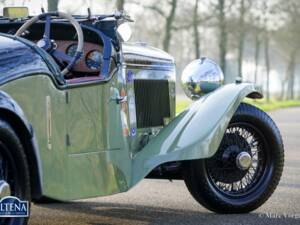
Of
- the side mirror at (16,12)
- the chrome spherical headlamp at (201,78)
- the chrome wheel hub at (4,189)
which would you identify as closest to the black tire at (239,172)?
the chrome spherical headlamp at (201,78)

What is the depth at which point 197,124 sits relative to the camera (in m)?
5.32

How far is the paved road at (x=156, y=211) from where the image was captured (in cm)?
516

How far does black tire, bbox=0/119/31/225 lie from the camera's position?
11.7 feet

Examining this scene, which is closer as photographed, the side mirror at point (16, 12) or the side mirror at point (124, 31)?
the side mirror at point (124, 31)

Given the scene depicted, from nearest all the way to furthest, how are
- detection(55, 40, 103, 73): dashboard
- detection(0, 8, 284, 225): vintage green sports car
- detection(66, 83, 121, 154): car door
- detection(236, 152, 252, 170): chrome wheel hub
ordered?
detection(0, 8, 284, 225): vintage green sports car
detection(66, 83, 121, 154): car door
detection(55, 40, 103, 73): dashboard
detection(236, 152, 252, 170): chrome wheel hub

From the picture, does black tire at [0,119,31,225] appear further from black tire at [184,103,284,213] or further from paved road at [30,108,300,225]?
black tire at [184,103,284,213]

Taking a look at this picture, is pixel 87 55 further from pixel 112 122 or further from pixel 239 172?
pixel 239 172

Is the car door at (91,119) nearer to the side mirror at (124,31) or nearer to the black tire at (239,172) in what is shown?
the side mirror at (124,31)

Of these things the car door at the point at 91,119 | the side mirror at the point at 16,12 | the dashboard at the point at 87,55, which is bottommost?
the car door at the point at 91,119

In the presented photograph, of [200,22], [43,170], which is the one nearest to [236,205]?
[43,170]

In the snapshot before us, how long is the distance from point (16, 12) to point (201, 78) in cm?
173

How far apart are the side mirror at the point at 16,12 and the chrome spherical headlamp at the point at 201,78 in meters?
1.64

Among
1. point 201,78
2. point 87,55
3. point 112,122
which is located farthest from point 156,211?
point 87,55

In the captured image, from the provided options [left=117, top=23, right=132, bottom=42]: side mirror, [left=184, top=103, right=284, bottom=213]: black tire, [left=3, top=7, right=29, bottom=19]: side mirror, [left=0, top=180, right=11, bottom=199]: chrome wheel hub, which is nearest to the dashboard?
[left=117, top=23, right=132, bottom=42]: side mirror
